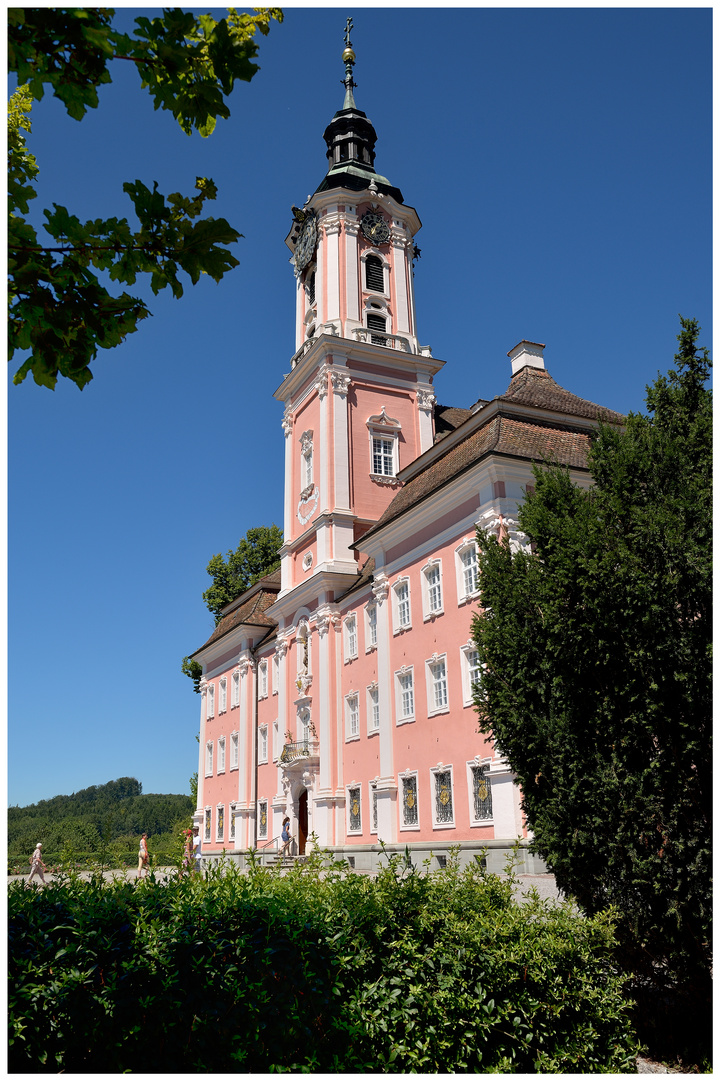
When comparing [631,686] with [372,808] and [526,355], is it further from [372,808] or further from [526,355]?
[526,355]

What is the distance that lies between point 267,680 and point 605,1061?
37.6m

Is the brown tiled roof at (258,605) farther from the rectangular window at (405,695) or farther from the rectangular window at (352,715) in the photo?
the rectangular window at (405,695)

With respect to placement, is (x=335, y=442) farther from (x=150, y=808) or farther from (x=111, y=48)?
(x=150, y=808)

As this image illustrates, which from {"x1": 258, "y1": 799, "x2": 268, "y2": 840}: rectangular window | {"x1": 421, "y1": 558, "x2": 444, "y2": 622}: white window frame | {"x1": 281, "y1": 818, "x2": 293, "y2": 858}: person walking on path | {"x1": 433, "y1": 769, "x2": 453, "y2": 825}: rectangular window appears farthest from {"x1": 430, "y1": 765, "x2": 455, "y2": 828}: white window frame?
{"x1": 258, "y1": 799, "x2": 268, "y2": 840}: rectangular window

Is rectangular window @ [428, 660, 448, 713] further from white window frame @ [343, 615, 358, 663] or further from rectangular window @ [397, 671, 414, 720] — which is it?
white window frame @ [343, 615, 358, 663]

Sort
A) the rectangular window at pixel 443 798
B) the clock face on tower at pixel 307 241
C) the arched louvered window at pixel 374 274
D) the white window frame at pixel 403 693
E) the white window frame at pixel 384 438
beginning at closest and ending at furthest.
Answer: the rectangular window at pixel 443 798 → the white window frame at pixel 403 693 → the white window frame at pixel 384 438 → the arched louvered window at pixel 374 274 → the clock face on tower at pixel 307 241

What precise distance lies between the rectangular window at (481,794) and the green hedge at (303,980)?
16692 mm

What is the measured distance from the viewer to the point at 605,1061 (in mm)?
6723

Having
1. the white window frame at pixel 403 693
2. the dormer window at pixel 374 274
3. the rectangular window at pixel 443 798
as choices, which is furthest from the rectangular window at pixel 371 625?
the dormer window at pixel 374 274

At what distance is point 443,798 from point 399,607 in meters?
7.19

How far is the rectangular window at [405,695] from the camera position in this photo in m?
28.6

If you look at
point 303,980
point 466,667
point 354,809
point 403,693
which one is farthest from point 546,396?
point 303,980

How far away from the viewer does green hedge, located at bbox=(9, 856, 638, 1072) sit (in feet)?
17.3

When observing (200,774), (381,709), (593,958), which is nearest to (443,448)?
(381,709)
